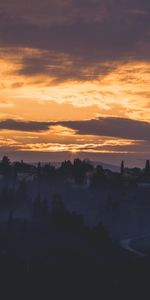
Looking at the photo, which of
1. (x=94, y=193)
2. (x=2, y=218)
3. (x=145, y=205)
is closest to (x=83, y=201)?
(x=94, y=193)

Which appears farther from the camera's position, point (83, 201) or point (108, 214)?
point (83, 201)

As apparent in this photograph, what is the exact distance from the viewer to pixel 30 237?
127 m

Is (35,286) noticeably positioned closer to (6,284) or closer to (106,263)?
(6,284)

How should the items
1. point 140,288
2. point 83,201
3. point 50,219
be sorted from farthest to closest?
point 83,201, point 50,219, point 140,288

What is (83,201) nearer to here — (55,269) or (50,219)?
(50,219)

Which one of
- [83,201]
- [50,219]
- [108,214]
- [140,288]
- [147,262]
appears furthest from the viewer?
[83,201]

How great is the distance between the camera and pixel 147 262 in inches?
4633

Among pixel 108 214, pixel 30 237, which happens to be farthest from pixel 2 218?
pixel 108 214

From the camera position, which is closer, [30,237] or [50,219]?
[30,237]

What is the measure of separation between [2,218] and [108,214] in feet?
121

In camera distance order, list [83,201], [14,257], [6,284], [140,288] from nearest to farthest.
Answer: [6,284] → [140,288] → [14,257] → [83,201]

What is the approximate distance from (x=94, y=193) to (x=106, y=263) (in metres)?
82.4

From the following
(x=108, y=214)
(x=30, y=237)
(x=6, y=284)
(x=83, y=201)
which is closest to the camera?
(x=6, y=284)

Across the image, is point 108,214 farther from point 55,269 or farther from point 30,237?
point 55,269
